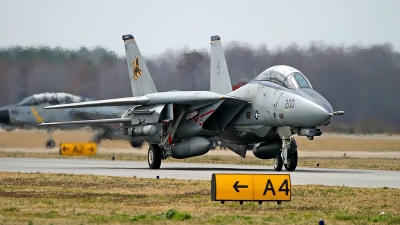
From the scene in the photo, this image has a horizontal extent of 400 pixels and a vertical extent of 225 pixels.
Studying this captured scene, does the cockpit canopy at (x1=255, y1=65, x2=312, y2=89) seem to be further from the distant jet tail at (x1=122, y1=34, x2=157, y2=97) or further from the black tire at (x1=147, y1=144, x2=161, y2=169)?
the distant jet tail at (x1=122, y1=34, x2=157, y2=97)

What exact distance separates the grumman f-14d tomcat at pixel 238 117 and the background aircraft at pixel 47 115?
5.02 m

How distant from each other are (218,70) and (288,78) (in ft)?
19.2

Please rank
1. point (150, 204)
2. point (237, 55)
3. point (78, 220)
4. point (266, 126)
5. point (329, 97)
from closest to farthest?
point (78, 220) < point (150, 204) < point (266, 126) < point (329, 97) < point (237, 55)

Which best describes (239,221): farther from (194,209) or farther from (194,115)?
(194,115)

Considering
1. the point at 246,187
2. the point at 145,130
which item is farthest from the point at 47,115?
the point at 246,187

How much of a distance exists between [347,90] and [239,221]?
18898 mm

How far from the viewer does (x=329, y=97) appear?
28.8 m

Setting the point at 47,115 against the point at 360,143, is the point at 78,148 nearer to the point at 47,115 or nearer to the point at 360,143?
the point at 47,115

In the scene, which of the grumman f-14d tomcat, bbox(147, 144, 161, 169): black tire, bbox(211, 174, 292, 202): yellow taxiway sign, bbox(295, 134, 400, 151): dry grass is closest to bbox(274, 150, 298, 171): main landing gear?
the grumman f-14d tomcat

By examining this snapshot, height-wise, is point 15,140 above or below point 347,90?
below

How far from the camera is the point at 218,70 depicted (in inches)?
1100

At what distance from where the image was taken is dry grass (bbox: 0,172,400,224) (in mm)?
11031

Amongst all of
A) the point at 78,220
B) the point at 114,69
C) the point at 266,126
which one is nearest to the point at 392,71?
the point at 266,126

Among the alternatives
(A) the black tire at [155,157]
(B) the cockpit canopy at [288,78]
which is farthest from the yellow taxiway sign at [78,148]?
(B) the cockpit canopy at [288,78]
